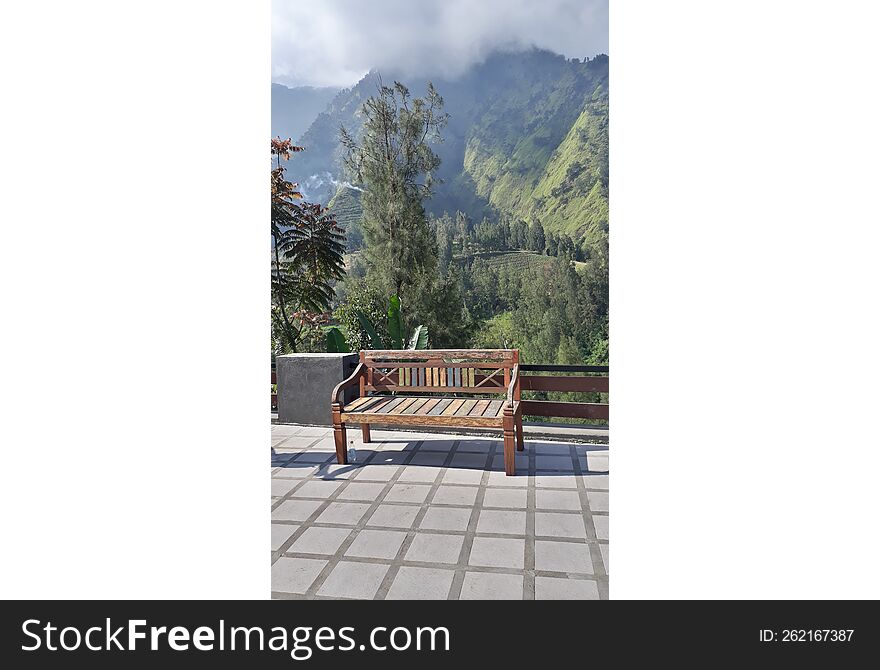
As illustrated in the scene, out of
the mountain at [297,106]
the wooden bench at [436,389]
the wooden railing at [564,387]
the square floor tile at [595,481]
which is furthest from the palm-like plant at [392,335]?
the mountain at [297,106]

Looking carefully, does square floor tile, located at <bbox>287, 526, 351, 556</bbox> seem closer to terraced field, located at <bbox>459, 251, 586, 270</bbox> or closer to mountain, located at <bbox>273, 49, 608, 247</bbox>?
mountain, located at <bbox>273, 49, 608, 247</bbox>

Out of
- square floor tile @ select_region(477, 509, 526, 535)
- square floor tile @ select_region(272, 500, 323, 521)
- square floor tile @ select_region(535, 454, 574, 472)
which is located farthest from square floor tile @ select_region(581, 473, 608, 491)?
square floor tile @ select_region(272, 500, 323, 521)

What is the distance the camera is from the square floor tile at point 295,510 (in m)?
2.05

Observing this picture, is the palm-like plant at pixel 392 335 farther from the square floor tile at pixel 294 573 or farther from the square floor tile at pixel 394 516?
Answer: the square floor tile at pixel 294 573

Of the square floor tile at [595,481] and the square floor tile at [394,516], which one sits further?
the square floor tile at [595,481]

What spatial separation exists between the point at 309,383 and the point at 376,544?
212cm

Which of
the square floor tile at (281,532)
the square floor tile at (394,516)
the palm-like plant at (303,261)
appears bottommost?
the square floor tile at (281,532)

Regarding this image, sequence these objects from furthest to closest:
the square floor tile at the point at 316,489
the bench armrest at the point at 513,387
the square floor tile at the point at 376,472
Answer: the bench armrest at the point at 513,387, the square floor tile at the point at 376,472, the square floor tile at the point at 316,489

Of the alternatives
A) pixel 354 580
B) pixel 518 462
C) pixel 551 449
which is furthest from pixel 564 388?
pixel 354 580

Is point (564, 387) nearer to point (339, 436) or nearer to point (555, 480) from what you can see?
point (555, 480)

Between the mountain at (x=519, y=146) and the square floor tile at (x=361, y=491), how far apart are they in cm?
648
